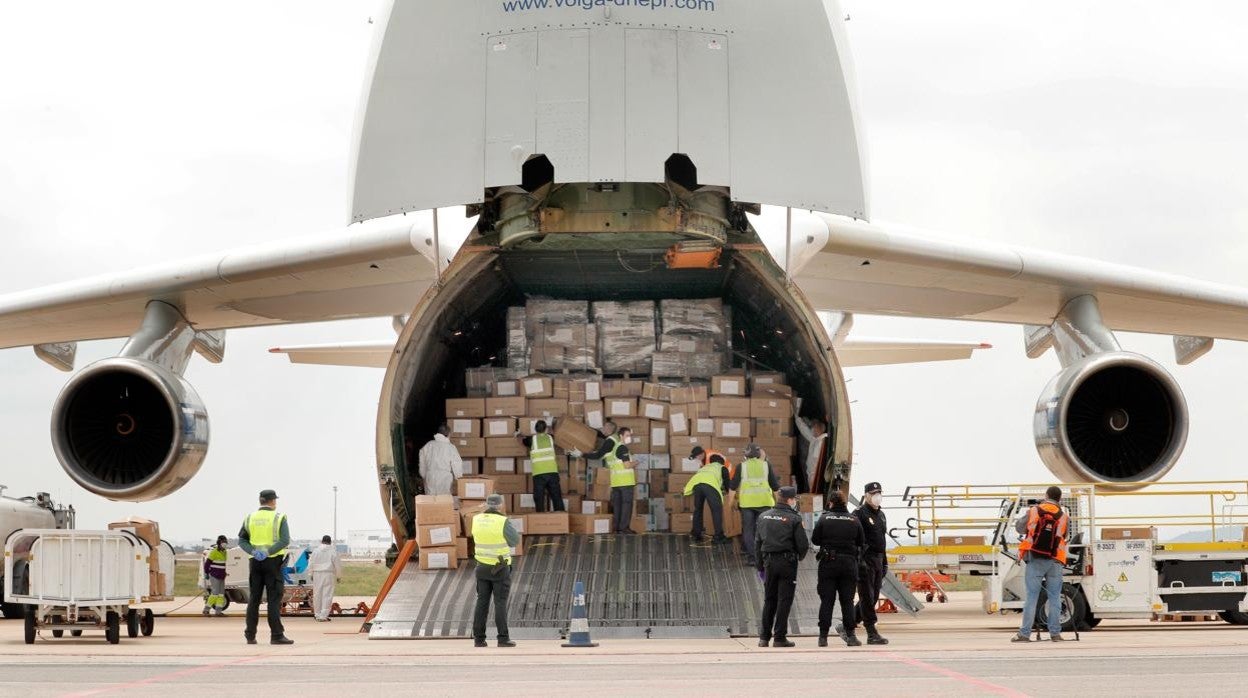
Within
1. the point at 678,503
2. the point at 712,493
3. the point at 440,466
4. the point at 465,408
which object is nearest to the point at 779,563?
the point at 712,493

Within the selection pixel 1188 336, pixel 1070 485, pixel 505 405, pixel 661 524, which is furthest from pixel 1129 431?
pixel 505 405

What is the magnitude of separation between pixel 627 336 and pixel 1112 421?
15.9ft

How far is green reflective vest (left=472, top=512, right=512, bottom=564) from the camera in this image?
1202 cm

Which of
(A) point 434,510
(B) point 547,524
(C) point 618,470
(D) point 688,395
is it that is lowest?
(B) point 547,524

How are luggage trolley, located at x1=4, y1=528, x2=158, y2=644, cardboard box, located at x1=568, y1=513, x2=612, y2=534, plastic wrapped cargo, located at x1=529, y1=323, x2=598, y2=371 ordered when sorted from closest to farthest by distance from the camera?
luggage trolley, located at x1=4, y1=528, x2=158, y2=644, cardboard box, located at x1=568, y1=513, x2=612, y2=534, plastic wrapped cargo, located at x1=529, y1=323, x2=598, y2=371

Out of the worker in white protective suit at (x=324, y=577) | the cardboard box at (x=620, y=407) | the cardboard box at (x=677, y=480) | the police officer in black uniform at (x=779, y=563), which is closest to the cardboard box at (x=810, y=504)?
the cardboard box at (x=677, y=480)

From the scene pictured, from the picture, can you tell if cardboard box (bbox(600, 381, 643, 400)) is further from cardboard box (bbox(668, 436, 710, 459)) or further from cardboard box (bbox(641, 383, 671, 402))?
cardboard box (bbox(668, 436, 710, 459))

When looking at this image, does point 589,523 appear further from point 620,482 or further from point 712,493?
point 712,493

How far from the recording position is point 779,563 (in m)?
11.8

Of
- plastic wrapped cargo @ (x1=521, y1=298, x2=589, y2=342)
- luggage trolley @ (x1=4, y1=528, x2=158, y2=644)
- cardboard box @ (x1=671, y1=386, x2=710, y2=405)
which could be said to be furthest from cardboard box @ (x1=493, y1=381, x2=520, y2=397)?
luggage trolley @ (x1=4, y1=528, x2=158, y2=644)

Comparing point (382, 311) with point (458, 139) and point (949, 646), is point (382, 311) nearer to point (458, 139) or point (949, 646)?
point (458, 139)

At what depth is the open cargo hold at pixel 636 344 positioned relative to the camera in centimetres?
1526

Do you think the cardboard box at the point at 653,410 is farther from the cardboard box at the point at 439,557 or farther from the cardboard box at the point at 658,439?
the cardboard box at the point at 439,557

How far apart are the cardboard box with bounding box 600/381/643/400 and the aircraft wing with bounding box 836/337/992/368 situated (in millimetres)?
4471
